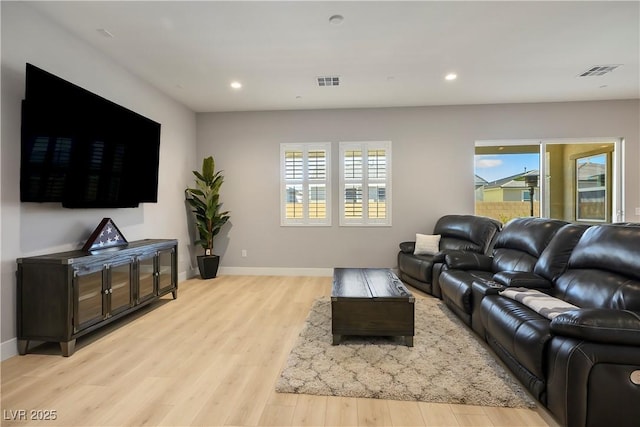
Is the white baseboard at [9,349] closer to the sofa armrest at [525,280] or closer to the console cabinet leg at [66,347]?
the console cabinet leg at [66,347]

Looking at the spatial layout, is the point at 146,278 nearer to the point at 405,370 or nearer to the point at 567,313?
the point at 405,370

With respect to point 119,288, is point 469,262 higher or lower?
higher

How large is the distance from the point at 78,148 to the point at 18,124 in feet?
1.45

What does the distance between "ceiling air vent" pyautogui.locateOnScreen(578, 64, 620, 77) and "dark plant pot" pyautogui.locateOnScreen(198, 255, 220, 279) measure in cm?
610

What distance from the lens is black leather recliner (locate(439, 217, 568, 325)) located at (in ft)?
9.79

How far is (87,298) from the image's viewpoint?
2.73 m

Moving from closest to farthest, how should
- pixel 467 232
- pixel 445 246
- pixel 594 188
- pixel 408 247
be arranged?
pixel 467 232 → pixel 445 246 → pixel 408 247 → pixel 594 188

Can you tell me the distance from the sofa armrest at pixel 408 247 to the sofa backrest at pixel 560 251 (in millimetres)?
2301

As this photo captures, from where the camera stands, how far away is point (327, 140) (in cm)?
557

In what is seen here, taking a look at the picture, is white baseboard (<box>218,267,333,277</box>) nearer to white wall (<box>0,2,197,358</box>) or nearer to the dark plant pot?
the dark plant pot

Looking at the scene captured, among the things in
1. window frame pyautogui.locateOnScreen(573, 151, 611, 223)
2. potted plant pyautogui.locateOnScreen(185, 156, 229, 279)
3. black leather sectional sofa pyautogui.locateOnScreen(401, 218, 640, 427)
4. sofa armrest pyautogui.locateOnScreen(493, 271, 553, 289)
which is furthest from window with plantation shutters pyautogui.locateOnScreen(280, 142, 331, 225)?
window frame pyautogui.locateOnScreen(573, 151, 611, 223)

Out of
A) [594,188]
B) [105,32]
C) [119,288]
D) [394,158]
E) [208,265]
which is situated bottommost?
[208,265]

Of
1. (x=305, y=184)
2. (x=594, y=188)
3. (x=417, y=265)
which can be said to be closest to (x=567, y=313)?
(x=417, y=265)

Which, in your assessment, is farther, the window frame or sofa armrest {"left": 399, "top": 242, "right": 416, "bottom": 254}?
the window frame
